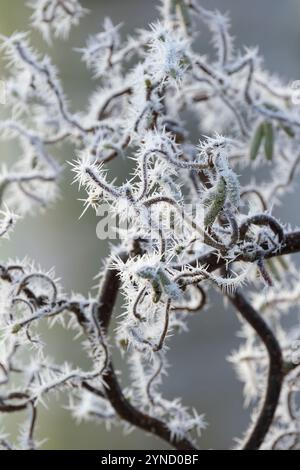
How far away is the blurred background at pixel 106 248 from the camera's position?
30.2 inches

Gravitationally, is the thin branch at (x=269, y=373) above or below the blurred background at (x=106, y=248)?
below

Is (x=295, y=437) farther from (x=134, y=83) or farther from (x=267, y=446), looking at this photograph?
(x=134, y=83)

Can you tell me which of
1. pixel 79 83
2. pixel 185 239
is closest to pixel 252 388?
pixel 185 239

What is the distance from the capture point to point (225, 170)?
31cm

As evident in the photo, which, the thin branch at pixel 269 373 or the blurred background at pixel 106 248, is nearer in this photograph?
the thin branch at pixel 269 373

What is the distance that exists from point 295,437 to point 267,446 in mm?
22

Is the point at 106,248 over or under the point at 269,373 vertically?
over

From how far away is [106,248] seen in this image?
41.0 inches

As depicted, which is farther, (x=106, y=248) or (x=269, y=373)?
(x=106, y=248)
